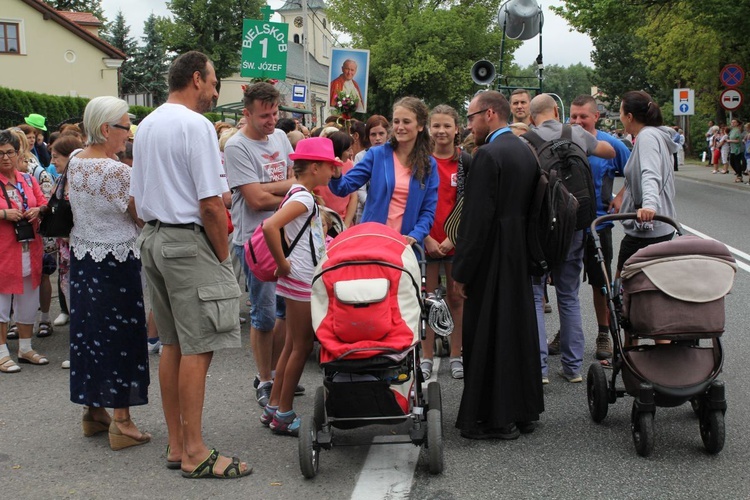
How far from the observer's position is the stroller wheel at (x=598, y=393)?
206 inches

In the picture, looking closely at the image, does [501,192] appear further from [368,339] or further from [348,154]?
[348,154]

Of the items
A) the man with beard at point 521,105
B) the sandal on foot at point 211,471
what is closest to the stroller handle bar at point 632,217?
the sandal on foot at point 211,471

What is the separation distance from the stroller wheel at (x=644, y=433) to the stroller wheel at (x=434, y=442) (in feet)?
3.64

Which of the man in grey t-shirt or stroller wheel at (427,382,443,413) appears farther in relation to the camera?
the man in grey t-shirt

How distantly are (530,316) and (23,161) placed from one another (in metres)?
5.62

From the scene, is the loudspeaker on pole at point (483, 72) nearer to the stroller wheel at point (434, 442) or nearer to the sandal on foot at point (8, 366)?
the sandal on foot at point (8, 366)

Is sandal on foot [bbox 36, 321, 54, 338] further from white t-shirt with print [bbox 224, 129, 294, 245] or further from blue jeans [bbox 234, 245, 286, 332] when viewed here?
blue jeans [bbox 234, 245, 286, 332]

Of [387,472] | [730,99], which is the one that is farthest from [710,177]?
[387,472]

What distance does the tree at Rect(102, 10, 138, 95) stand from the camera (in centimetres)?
6800

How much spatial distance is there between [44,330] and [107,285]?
372cm

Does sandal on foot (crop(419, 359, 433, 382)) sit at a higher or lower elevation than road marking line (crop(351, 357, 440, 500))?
higher

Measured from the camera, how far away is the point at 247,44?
14961 millimetres

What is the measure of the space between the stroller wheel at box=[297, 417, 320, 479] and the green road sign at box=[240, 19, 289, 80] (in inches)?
441

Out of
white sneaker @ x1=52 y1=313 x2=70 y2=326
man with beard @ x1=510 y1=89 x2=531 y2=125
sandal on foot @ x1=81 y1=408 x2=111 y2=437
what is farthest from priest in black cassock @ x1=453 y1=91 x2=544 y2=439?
white sneaker @ x1=52 y1=313 x2=70 y2=326
